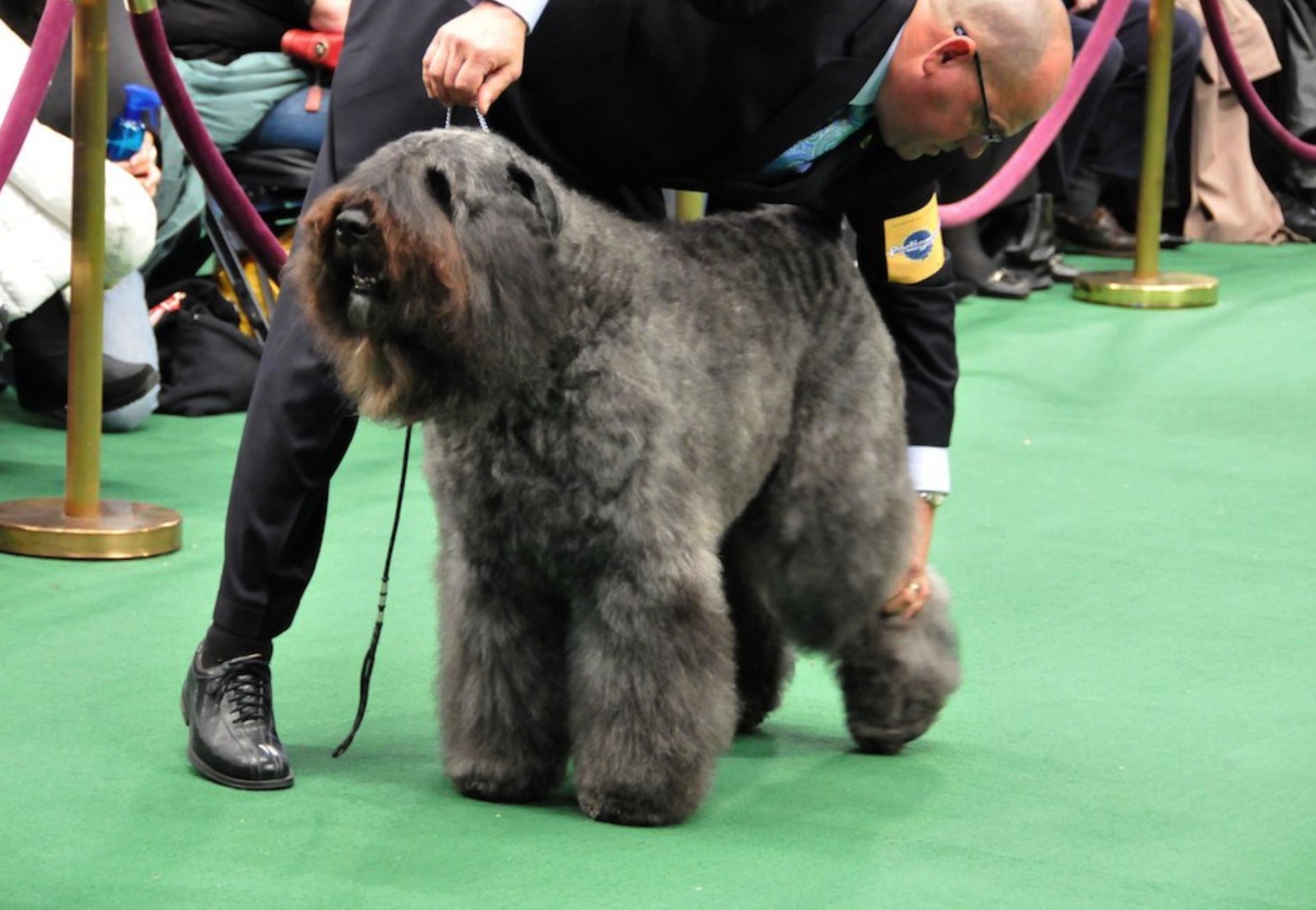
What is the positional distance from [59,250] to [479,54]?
2.69m

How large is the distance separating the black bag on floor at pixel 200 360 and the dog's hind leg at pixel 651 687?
3.23 metres

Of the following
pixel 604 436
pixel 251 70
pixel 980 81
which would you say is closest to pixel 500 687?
pixel 604 436

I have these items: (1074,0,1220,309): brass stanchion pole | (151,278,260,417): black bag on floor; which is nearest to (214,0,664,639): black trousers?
(151,278,260,417): black bag on floor

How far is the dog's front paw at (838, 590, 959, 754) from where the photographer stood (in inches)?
140

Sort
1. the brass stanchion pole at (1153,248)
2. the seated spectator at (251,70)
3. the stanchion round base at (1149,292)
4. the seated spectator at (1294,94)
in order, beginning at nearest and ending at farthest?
the seated spectator at (251,70) < the brass stanchion pole at (1153,248) < the stanchion round base at (1149,292) < the seated spectator at (1294,94)

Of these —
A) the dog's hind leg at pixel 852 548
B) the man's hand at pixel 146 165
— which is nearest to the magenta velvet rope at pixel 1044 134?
the man's hand at pixel 146 165

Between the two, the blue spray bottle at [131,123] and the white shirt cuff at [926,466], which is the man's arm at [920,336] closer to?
the white shirt cuff at [926,466]

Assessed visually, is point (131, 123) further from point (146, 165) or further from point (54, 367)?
point (54, 367)

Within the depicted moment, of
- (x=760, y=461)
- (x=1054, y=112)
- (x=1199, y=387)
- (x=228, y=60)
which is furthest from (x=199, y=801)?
(x=1054, y=112)

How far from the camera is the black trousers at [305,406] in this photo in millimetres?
3156

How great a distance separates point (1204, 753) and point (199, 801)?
1.74 metres

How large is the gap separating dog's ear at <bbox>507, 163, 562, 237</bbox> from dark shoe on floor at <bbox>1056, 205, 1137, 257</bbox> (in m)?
6.85

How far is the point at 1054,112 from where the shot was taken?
752 centimetres

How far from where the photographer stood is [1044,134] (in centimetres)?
740
